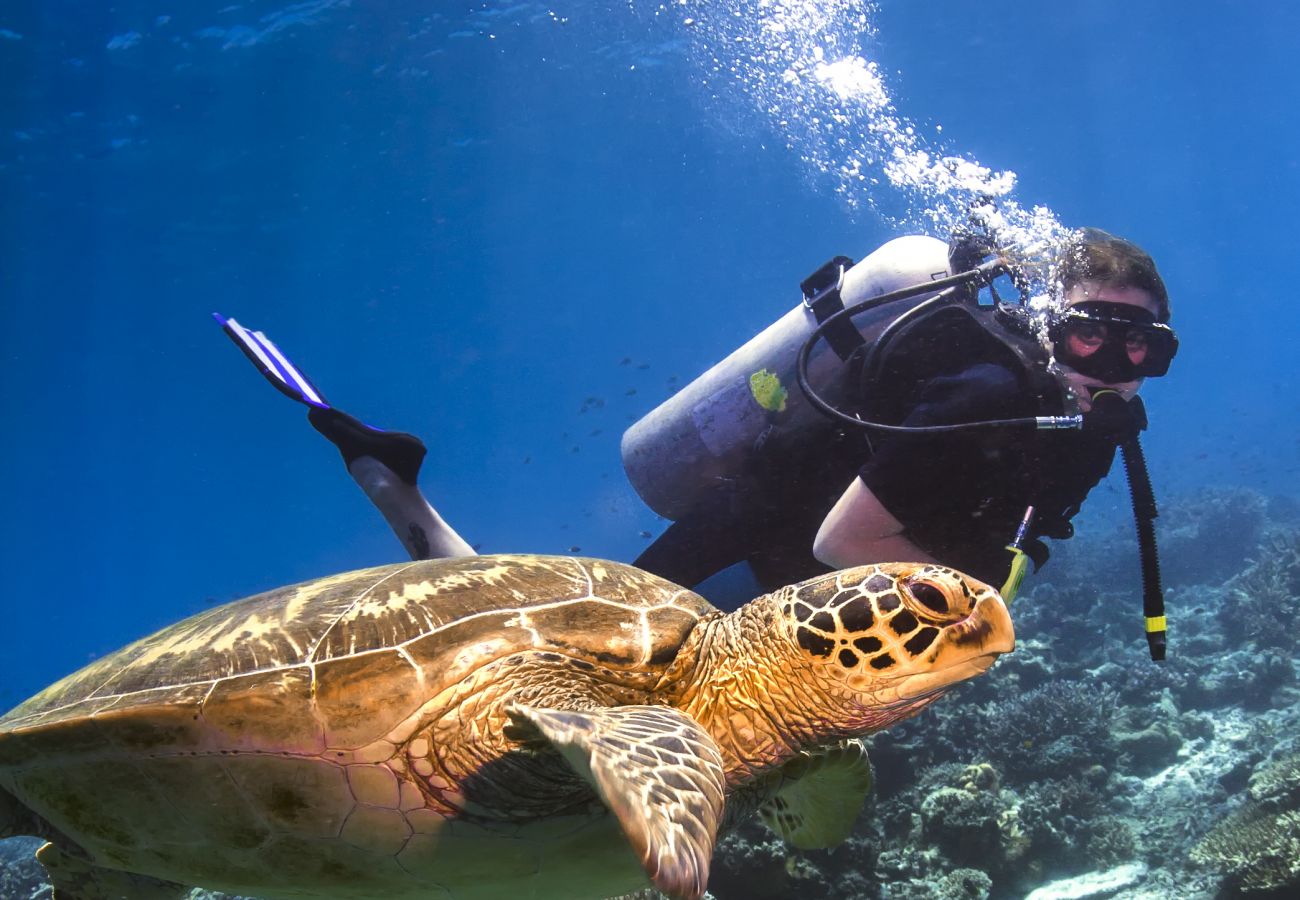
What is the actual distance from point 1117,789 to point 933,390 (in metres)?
5.13

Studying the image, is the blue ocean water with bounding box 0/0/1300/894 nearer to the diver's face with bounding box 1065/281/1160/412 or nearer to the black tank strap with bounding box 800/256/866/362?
the black tank strap with bounding box 800/256/866/362

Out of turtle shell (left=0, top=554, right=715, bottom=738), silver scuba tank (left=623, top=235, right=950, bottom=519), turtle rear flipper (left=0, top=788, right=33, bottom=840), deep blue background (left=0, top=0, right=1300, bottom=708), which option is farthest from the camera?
deep blue background (left=0, top=0, right=1300, bottom=708)

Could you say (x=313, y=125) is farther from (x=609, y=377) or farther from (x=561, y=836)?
(x=609, y=377)

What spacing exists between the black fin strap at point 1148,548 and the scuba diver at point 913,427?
0.04 ft

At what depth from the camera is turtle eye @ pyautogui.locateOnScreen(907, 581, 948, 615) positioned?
1776 millimetres

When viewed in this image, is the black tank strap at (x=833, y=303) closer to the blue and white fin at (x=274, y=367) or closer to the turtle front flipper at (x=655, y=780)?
the turtle front flipper at (x=655, y=780)

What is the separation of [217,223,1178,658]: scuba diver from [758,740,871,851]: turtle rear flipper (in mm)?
763

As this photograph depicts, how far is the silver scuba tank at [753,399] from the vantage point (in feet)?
11.9

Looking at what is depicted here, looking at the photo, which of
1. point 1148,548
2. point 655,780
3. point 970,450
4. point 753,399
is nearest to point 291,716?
point 655,780

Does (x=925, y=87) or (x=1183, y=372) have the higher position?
(x=925, y=87)

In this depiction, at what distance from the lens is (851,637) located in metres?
1.83

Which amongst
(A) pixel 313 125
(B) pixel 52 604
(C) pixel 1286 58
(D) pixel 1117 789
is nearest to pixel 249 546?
(B) pixel 52 604

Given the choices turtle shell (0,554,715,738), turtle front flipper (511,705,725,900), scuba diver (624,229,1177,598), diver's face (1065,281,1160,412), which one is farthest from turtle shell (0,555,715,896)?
diver's face (1065,281,1160,412)

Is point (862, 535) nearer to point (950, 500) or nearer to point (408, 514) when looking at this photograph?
point (950, 500)
